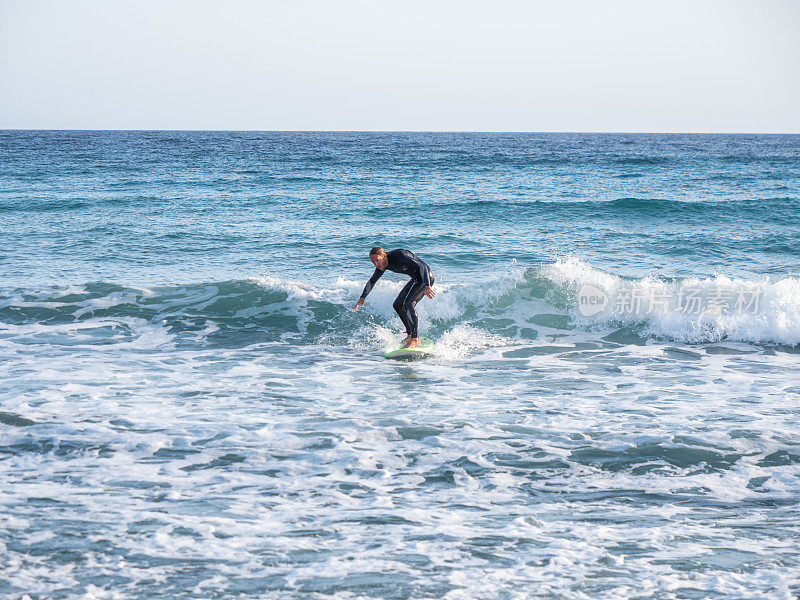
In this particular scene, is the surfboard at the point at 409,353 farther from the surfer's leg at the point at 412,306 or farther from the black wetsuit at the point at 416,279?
the black wetsuit at the point at 416,279

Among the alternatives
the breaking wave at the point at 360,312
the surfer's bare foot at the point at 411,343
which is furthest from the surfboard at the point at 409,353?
the breaking wave at the point at 360,312

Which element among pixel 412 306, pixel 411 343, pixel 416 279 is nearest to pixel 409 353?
pixel 411 343

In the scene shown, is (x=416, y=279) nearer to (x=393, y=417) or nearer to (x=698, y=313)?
(x=393, y=417)

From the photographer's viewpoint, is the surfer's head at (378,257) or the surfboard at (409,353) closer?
the surfer's head at (378,257)

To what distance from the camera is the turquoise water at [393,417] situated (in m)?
4.66

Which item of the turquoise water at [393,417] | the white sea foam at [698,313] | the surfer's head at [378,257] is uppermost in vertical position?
the surfer's head at [378,257]

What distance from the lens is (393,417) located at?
7.62m

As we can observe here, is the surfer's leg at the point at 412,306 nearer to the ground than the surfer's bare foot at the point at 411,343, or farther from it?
farther from it

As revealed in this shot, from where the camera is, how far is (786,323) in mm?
11453

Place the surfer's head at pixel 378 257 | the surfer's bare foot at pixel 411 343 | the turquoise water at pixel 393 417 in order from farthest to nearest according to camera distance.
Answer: the surfer's bare foot at pixel 411 343 → the surfer's head at pixel 378 257 → the turquoise water at pixel 393 417

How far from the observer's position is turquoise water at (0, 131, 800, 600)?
4.66 m

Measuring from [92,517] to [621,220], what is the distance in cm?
2024

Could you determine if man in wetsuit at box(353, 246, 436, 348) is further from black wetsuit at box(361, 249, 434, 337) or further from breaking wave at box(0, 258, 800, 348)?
breaking wave at box(0, 258, 800, 348)

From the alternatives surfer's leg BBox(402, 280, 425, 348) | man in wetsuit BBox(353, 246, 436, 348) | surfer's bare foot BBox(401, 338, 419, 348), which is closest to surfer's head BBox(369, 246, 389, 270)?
man in wetsuit BBox(353, 246, 436, 348)
